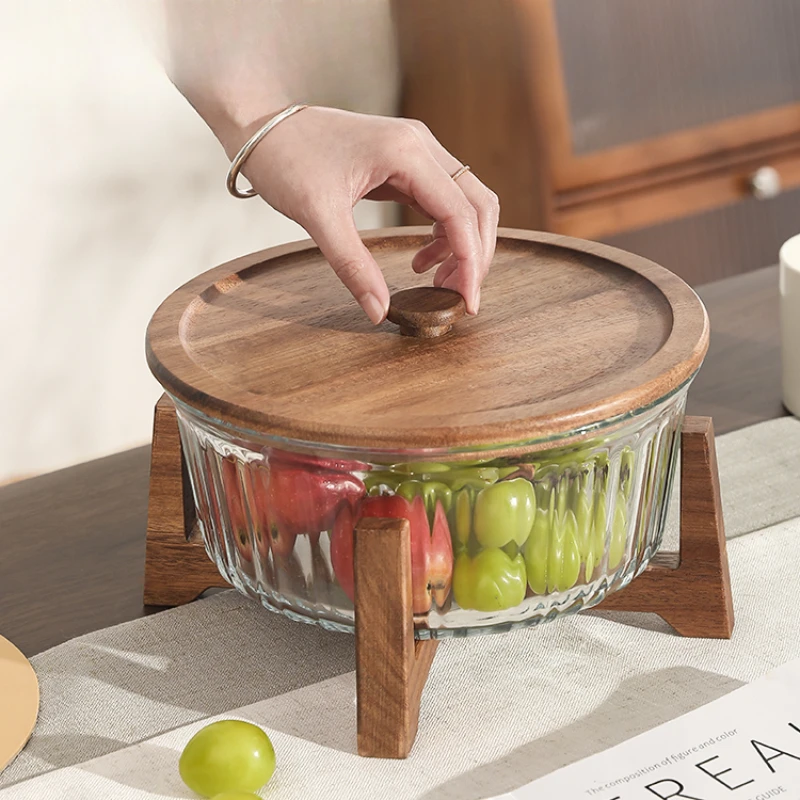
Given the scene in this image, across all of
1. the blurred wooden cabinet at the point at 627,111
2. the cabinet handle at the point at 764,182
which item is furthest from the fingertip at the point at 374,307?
the cabinet handle at the point at 764,182

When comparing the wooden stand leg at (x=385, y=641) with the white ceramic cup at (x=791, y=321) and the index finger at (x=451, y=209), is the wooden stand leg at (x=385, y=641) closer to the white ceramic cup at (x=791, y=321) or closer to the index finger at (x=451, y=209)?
the index finger at (x=451, y=209)

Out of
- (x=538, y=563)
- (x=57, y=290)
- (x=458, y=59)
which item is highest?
(x=458, y=59)

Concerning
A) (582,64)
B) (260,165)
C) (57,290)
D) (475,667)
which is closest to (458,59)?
(582,64)

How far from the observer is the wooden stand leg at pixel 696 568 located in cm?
74

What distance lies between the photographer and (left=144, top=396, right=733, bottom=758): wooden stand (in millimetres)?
599

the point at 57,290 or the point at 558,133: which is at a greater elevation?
the point at 558,133

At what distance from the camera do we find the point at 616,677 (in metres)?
0.70

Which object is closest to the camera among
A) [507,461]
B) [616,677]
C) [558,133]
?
[507,461]

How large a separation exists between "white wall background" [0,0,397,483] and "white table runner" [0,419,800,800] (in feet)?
3.84

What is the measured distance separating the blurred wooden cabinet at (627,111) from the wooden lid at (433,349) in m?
1.00

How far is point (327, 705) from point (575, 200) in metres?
1.33

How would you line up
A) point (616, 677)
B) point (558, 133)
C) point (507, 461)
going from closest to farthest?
point (507, 461), point (616, 677), point (558, 133)

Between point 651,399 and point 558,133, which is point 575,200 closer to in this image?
point 558,133

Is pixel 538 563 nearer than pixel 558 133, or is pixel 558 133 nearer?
pixel 538 563
